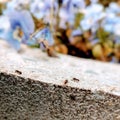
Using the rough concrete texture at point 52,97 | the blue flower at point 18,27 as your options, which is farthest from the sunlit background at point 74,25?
the rough concrete texture at point 52,97

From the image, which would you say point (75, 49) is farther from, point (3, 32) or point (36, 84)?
point (36, 84)

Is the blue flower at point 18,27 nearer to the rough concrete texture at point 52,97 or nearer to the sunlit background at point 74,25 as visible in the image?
the sunlit background at point 74,25

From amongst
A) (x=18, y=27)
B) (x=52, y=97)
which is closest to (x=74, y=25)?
(x=18, y=27)

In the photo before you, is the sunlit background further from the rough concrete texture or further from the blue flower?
the rough concrete texture

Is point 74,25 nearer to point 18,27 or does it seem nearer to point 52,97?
point 18,27

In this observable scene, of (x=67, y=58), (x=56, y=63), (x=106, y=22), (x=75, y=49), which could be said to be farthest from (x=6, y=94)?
(x=106, y=22)

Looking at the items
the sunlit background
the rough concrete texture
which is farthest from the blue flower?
the rough concrete texture

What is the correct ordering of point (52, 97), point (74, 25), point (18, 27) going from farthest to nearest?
1. point (74, 25)
2. point (18, 27)
3. point (52, 97)

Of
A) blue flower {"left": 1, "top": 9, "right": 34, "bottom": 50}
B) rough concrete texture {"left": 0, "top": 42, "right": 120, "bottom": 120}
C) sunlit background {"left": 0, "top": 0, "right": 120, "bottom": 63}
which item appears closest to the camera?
rough concrete texture {"left": 0, "top": 42, "right": 120, "bottom": 120}

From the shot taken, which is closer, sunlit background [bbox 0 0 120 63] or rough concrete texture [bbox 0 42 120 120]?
rough concrete texture [bbox 0 42 120 120]
